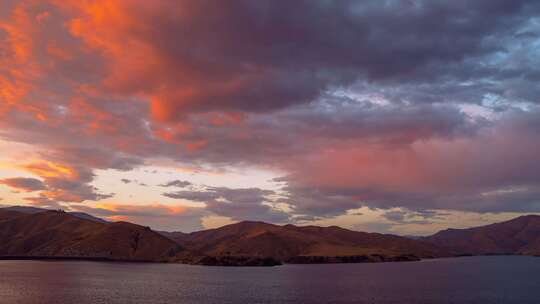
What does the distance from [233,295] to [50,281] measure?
264 feet

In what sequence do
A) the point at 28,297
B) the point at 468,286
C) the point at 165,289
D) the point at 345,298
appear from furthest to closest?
1. the point at 468,286
2. the point at 165,289
3. the point at 345,298
4. the point at 28,297

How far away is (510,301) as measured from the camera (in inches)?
5231

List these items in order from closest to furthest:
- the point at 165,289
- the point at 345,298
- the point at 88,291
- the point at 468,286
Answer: the point at 345,298, the point at 88,291, the point at 165,289, the point at 468,286

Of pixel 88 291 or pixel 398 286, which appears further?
pixel 398 286

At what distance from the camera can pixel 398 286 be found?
17962 cm

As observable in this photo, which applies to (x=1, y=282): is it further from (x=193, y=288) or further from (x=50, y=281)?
(x=193, y=288)

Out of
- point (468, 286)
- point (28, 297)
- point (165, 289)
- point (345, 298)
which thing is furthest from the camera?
point (468, 286)

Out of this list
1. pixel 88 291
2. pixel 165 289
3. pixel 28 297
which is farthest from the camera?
pixel 165 289

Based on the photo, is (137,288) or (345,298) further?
(137,288)

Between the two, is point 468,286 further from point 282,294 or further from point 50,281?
point 50,281

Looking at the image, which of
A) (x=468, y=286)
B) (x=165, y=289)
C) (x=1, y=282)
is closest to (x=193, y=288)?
(x=165, y=289)

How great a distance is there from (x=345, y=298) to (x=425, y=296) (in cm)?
2466

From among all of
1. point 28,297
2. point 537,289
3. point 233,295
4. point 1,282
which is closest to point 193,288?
point 233,295

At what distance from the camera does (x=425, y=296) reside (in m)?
144
